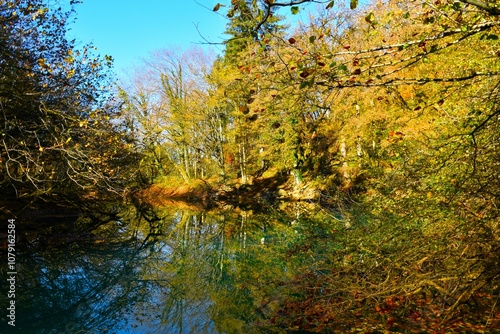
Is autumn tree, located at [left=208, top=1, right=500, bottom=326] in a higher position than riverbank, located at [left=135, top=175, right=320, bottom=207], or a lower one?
higher

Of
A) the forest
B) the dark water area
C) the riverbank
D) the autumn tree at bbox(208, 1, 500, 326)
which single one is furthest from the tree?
the riverbank

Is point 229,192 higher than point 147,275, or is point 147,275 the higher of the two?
point 229,192

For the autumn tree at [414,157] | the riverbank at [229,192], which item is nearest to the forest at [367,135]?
the autumn tree at [414,157]

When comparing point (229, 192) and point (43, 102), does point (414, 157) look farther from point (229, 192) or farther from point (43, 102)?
point (229, 192)

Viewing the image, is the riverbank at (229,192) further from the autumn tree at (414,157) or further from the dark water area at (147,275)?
the autumn tree at (414,157)

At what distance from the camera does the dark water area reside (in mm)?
6117

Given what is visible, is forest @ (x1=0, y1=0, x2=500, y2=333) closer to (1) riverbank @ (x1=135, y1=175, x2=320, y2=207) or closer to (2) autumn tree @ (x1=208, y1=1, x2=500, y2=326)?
(2) autumn tree @ (x1=208, y1=1, x2=500, y2=326)

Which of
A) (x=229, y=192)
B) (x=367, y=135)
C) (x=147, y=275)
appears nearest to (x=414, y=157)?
(x=147, y=275)

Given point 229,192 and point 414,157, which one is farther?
point 229,192

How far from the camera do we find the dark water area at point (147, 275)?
6.12m

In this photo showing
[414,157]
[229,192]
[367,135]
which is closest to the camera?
[414,157]

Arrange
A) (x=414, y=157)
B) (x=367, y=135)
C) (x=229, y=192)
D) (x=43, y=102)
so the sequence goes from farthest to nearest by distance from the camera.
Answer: (x=229, y=192) < (x=367, y=135) < (x=43, y=102) < (x=414, y=157)

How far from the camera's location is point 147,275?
873cm

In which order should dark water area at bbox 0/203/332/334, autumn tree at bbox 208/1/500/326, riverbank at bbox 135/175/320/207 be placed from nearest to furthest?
autumn tree at bbox 208/1/500/326 → dark water area at bbox 0/203/332/334 → riverbank at bbox 135/175/320/207
